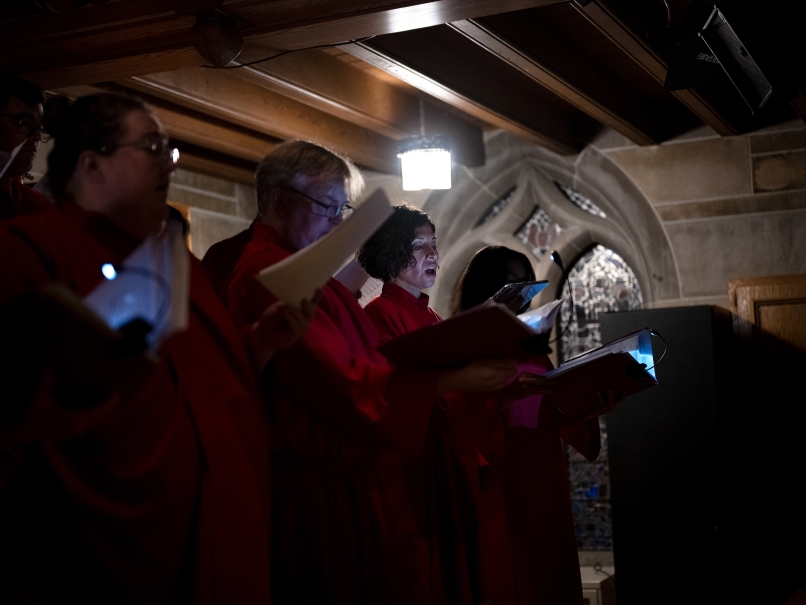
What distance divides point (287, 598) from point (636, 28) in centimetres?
262

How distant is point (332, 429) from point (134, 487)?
0.59 m

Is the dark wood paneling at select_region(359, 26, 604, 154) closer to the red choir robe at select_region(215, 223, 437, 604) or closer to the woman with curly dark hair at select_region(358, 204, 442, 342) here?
the woman with curly dark hair at select_region(358, 204, 442, 342)

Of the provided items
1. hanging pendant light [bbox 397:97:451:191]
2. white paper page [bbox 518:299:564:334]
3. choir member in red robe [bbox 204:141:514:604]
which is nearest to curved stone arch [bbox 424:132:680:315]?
hanging pendant light [bbox 397:97:451:191]

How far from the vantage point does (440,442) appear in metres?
2.62

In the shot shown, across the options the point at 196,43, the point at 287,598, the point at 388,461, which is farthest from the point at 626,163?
the point at 287,598

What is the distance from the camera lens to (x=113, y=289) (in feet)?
4.09

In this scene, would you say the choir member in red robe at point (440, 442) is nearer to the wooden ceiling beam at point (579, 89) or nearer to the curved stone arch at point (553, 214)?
the wooden ceiling beam at point (579, 89)

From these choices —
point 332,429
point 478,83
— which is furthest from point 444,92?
point 332,429

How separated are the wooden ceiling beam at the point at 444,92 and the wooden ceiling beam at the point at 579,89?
296 mm

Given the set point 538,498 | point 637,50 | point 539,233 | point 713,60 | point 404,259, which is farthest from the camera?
point 539,233

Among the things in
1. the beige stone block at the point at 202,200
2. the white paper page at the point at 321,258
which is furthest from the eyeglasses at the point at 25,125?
the beige stone block at the point at 202,200

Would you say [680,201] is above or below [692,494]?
above

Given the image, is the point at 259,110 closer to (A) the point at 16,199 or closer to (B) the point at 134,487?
(A) the point at 16,199

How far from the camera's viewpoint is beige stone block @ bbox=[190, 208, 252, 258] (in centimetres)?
566
